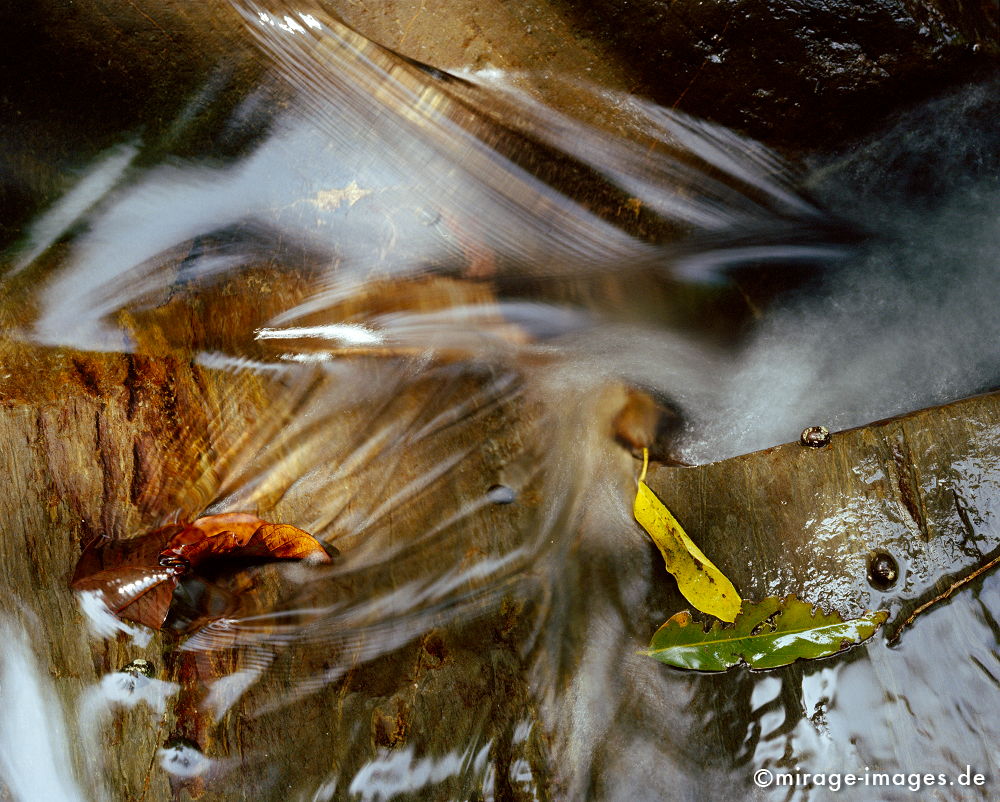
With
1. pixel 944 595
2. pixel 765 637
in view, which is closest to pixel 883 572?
pixel 944 595

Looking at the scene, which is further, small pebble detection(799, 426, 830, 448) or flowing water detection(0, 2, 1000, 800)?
small pebble detection(799, 426, 830, 448)

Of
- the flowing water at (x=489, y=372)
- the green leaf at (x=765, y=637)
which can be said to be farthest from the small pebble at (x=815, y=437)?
the green leaf at (x=765, y=637)

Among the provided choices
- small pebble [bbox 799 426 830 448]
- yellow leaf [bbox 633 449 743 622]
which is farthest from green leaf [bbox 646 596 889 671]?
small pebble [bbox 799 426 830 448]

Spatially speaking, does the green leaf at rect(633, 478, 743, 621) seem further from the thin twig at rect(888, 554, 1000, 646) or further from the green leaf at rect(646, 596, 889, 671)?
the thin twig at rect(888, 554, 1000, 646)

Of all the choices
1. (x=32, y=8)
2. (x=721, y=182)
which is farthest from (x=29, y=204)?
(x=721, y=182)

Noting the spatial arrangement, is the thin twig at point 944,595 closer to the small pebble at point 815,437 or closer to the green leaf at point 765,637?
the green leaf at point 765,637
